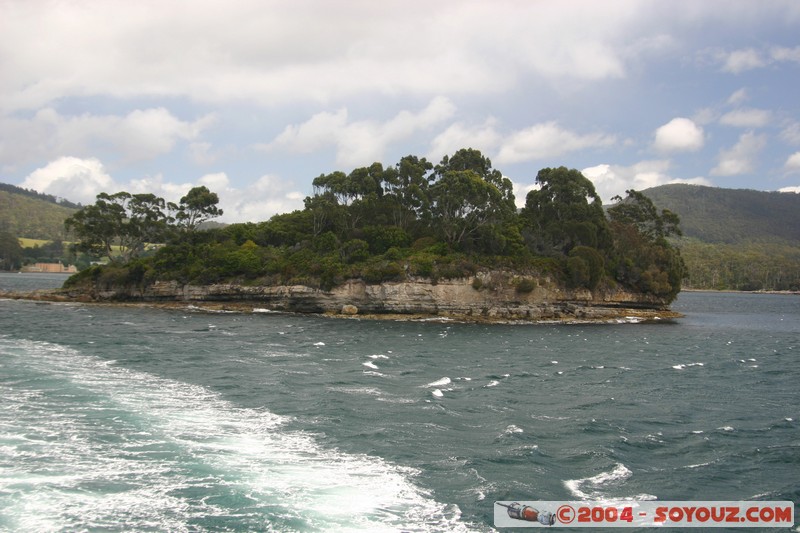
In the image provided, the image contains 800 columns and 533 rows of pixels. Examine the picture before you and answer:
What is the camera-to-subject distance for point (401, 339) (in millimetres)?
44312

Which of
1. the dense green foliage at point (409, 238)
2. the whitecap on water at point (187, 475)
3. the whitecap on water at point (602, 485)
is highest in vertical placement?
the dense green foliage at point (409, 238)

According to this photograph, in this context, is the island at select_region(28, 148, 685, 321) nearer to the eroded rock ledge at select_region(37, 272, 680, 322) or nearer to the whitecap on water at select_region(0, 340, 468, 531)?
the eroded rock ledge at select_region(37, 272, 680, 322)

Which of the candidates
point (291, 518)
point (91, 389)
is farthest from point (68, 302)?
point (291, 518)

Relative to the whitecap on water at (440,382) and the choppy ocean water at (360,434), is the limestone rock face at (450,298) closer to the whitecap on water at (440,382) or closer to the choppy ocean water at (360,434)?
the choppy ocean water at (360,434)

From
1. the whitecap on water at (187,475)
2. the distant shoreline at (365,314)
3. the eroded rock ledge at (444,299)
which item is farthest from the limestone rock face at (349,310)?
the whitecap on water at (187,475)

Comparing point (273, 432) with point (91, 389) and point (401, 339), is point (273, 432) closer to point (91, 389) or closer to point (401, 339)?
point (91, 389)

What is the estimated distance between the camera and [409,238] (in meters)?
78.1

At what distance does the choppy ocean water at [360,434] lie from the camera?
1234 centimetres

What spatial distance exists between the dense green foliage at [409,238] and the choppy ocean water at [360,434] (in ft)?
108

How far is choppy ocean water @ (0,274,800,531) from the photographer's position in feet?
40.5

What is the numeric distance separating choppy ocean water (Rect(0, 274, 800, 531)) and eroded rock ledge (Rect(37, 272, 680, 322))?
29987 millimetres

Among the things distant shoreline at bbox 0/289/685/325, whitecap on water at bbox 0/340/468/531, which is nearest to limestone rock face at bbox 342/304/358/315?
distant shoreline at bbox 0/289/685/325

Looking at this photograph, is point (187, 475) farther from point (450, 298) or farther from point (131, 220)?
point (131, 220)

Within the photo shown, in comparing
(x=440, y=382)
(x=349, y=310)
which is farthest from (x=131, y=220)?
(x=440, y=382)
